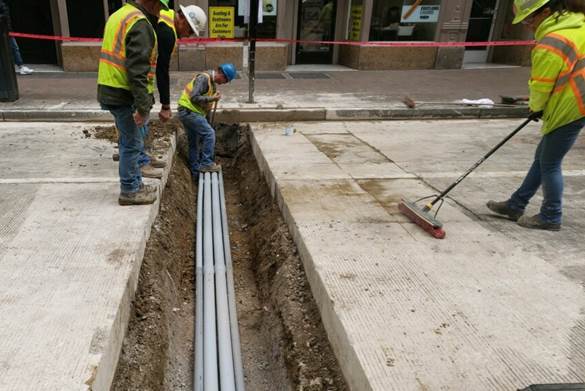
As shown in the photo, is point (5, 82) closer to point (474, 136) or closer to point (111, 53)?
point (111, 53)

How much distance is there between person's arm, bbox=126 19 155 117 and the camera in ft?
11.7

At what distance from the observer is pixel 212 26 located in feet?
35.1

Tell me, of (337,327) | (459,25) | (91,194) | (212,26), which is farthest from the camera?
(459,25)

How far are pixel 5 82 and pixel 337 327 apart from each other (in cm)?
735

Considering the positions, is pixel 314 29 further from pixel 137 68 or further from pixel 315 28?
pixel 137 68

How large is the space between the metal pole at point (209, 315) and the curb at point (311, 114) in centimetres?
307

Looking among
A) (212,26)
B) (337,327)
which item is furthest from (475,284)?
(212,26)

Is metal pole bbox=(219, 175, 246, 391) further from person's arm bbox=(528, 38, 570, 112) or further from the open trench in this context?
person's arm bbox=(528, 38, 570, 112)

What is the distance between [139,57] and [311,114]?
15.2 feet

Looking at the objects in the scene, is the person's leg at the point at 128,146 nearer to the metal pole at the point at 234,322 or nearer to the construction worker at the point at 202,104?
the metal pole at the point at 234,322

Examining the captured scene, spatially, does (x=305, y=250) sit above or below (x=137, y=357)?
above

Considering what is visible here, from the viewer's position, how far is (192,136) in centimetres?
636

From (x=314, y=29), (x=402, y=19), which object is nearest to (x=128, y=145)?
(x=314, y=29)

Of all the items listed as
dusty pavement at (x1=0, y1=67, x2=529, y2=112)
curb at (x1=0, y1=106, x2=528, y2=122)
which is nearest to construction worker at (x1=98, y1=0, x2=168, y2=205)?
curb at (x1=0, y1=106, x2=528, y2=122)
